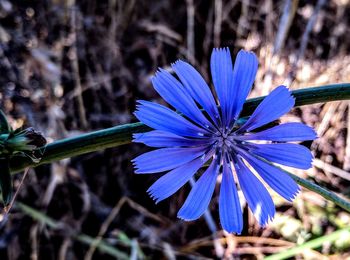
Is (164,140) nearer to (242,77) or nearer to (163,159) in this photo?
(163,159)

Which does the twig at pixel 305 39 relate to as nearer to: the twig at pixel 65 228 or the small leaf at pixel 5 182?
the twig at pixel 65 228

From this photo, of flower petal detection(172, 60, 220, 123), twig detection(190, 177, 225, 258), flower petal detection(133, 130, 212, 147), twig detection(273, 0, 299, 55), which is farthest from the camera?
twig detection(273, 0, 299, 55)

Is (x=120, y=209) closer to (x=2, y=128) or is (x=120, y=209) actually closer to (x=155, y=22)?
(x=155, y=22)

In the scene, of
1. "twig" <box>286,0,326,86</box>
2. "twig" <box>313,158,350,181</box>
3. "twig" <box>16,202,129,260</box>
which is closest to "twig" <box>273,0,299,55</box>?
"twig" <box>286,0,326,86</box>

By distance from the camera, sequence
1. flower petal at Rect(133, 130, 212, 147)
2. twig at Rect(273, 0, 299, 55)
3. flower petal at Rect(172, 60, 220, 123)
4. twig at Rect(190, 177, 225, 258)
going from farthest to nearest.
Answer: twig at Rect(273, 0, 299, 55) → twig at Rect(190, 177, 225, 258) → flower petal at Rect(172, 60, 220, 123) → flower petal at Rect(133, 130, 212, 147)

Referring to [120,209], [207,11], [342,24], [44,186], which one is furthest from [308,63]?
[44,186]

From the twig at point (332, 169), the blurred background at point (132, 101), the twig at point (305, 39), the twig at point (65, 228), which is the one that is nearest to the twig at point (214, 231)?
the blurred background at point (132, 101)

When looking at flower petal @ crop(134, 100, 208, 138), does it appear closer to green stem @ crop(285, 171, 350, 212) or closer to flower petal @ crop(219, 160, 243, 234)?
flower petal @ crop(219, 160, 243, 234)
